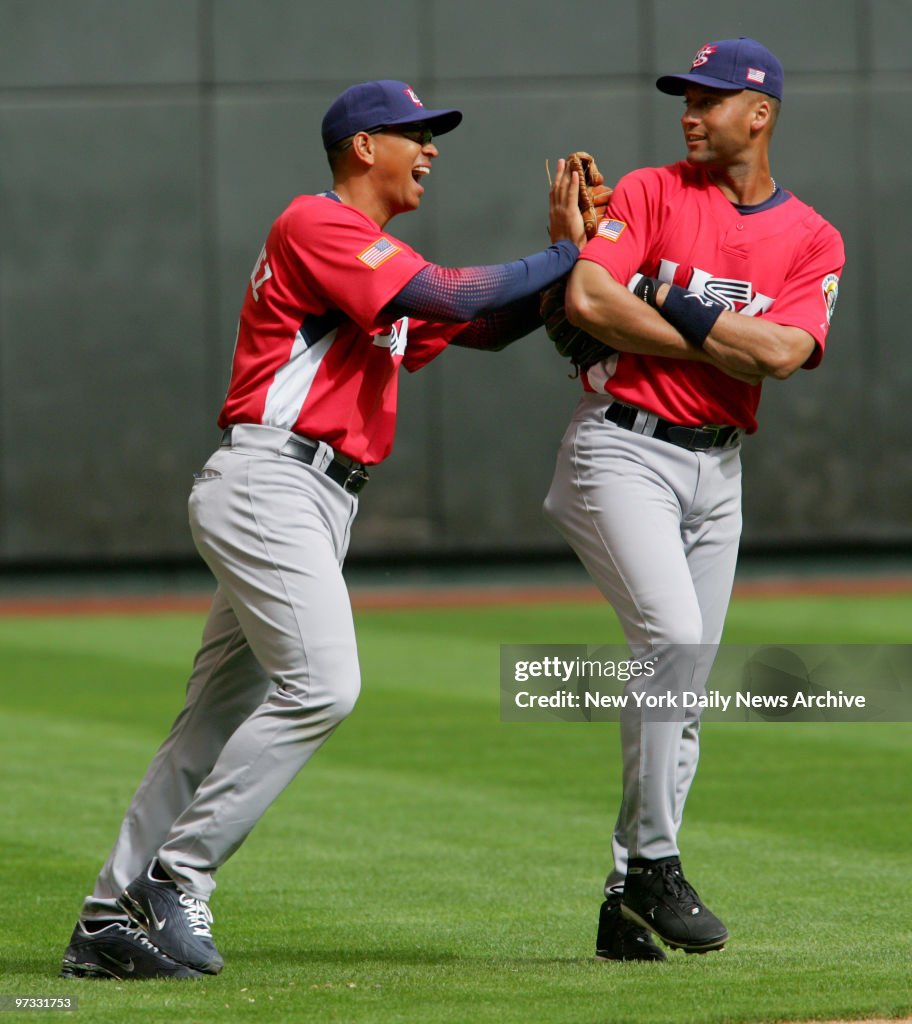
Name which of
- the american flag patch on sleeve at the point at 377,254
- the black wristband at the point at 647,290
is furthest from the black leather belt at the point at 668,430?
the american flag patch on sleeve at the point at 377,254

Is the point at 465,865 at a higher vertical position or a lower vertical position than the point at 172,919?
lower

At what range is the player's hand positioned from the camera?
16.8 feet

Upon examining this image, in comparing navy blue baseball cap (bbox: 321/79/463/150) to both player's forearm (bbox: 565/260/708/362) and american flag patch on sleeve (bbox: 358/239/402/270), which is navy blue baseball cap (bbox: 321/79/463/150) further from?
player's forearm (bbox: 565/260/708/362)

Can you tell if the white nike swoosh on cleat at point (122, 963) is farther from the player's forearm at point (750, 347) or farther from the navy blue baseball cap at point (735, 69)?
the navy blue baseball cap at point (735, 69)

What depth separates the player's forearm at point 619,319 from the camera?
4.84m

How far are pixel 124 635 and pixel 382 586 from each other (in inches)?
169

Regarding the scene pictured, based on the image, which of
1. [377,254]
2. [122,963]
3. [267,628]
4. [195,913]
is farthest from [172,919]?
[377,254]

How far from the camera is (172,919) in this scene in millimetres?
4570

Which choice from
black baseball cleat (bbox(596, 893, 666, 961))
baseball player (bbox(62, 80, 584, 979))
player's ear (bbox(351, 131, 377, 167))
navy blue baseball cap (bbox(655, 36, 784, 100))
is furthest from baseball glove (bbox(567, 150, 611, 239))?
black baseball cleat (bbox(596, 893, 666, 961))

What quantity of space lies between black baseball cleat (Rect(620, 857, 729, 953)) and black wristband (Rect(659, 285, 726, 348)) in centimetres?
150

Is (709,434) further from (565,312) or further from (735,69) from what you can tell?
(735,69)

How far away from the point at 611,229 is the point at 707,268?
0.32 metres

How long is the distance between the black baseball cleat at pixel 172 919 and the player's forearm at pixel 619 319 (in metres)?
1.95

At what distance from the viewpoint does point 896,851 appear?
6.57 meters
